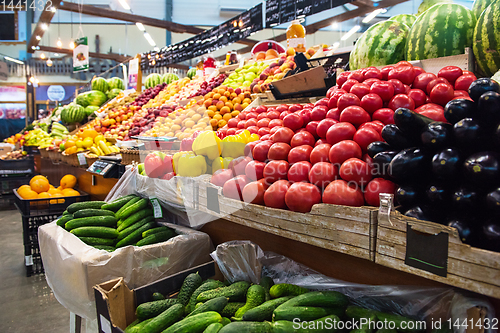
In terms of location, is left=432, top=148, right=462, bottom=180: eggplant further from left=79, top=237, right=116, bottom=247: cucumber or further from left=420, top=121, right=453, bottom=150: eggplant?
left=79, top=237, right=116, bottom=247: cucumber

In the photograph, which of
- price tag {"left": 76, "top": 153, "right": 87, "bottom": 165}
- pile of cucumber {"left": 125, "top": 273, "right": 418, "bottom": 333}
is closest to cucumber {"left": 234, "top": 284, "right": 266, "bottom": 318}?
pile of cucumber {"left": 125, "top": 273, "right": 418, "bottom": 333}

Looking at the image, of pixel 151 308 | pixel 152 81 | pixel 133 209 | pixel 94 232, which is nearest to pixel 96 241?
pixel 94 232

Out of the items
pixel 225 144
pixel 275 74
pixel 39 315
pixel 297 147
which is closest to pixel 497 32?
pixel 297 147

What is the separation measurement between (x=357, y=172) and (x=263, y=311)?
577 mm

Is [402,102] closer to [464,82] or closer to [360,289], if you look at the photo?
[464,82]

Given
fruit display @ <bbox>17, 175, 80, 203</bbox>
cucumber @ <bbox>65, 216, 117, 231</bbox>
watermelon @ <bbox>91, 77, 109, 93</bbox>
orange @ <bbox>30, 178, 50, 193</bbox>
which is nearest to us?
cucumber @ <bbox>65, 216, 117, 231</bbox>

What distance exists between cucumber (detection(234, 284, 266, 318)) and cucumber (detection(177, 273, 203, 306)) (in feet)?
0.95

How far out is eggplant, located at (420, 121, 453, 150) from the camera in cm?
82

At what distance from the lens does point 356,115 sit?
3.83ft

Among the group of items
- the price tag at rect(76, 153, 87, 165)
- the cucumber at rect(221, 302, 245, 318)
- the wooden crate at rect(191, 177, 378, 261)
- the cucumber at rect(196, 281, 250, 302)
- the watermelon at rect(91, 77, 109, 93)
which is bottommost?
the cucumber at rect(221, 302, 245, 318)

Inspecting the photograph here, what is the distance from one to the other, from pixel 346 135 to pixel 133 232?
1407 mm

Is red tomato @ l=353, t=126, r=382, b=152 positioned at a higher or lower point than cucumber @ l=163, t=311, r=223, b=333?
higher

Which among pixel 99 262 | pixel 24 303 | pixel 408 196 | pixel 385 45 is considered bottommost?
pixel 24 303

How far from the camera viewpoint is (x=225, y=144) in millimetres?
1608
